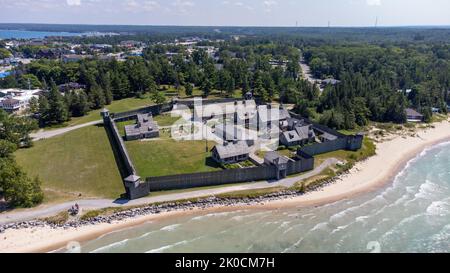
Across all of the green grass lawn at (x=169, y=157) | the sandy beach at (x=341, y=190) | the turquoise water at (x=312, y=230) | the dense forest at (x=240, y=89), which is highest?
the dense forest at (x=240, y=89)

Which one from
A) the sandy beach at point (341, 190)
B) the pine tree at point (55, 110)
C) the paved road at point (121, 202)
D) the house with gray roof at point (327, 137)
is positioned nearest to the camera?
the sandy beach at point (341, 190)

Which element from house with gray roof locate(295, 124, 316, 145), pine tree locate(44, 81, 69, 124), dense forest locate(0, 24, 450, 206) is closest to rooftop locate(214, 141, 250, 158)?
house with gray roof locate(295, 124, 316, 145)

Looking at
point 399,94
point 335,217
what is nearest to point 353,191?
point 335,217

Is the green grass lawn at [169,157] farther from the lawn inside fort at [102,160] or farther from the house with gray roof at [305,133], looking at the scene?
the house with gray roof at [305,133]

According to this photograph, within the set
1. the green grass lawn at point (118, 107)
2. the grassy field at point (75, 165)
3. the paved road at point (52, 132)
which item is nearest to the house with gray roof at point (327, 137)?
the grassy field at point (75, 165)

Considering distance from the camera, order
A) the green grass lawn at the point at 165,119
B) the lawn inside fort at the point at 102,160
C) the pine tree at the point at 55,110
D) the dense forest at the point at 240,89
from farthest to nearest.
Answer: the pine tree at the point at 55,110 → the green grass lawn at the point at 165,119 → the dense forest at the point at 240,89 → the lawn inside fort at the point at 102,160

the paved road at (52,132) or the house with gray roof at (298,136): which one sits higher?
the house with gray roof at (298,136)

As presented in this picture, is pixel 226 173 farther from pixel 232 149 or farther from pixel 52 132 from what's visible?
pixel 52 132

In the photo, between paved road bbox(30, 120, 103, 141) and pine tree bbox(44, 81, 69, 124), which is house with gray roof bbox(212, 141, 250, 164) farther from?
pine tree bbox(44, 81, 69, 124)
